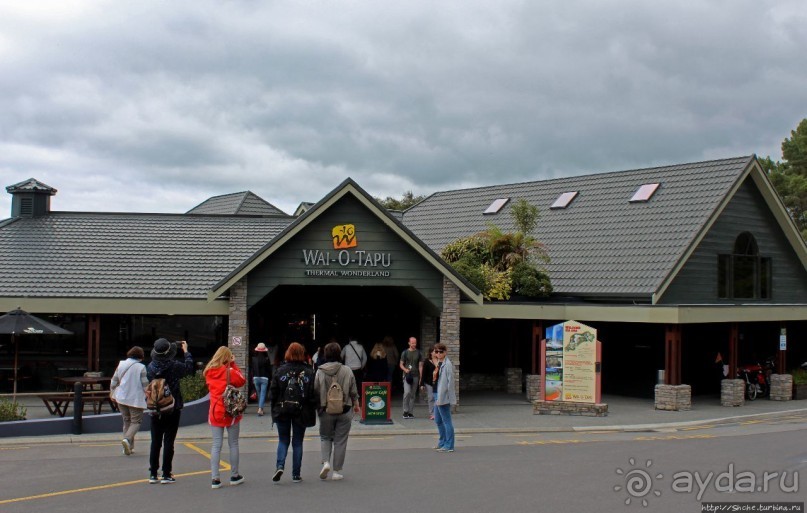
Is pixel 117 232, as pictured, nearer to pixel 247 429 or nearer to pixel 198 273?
pixel 198 273

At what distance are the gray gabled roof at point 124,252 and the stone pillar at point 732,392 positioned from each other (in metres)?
13.6

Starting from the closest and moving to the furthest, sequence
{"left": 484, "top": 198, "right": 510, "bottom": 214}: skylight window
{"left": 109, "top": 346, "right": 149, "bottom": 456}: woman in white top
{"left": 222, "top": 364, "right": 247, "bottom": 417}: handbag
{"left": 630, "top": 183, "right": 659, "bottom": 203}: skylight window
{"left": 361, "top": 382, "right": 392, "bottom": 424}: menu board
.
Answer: {"left": 222, "top": 364, "right": 247, "bottom": 417}: handbag
{"left": 109, "top": 346, "right": 149, "bottom": 456}: woman in white top
{"left": 361, "top": 382, "right": 392, "bottom": 424}: menu board
{"left": 630, "top": 183, "right": 659, "bottom": 203}: skylight window
{"left": 484, "top": 198, "right": 510, "bottom": 214}: skylight window

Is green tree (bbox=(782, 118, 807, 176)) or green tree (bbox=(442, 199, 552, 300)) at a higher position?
green tree (bbox=(782, 118, 807, 176))

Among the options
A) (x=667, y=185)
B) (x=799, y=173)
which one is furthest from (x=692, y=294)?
(x=799, y=173)

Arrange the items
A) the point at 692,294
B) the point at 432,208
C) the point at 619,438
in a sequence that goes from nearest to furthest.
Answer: the point at 619,438 < the point at 692,294 < the point at 432,208

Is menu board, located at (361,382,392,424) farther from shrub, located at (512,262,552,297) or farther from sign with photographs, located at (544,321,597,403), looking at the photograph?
shrub, located at (512,262,552,297)

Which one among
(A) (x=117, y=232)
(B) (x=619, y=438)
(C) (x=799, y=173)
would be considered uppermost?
(C) (x=799, y=173)

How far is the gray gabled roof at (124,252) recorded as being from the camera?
2191cm

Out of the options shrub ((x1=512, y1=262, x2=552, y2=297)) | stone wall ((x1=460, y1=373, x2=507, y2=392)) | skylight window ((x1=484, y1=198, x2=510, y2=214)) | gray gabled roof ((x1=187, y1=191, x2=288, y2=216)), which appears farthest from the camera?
gray gabled roof ((x1=187, y1=191, x2=288, y2=216))

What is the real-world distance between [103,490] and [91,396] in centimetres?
706

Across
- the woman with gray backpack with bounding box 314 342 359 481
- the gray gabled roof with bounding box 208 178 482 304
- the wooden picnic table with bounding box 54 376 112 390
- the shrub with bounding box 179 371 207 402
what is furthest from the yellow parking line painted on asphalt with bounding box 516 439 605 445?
the wooden picnic table with bounding box 54 376 112 390

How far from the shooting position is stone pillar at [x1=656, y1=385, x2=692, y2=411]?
2147 cm

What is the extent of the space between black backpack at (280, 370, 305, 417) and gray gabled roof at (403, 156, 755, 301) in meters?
14.0

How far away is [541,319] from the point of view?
2384 cm
